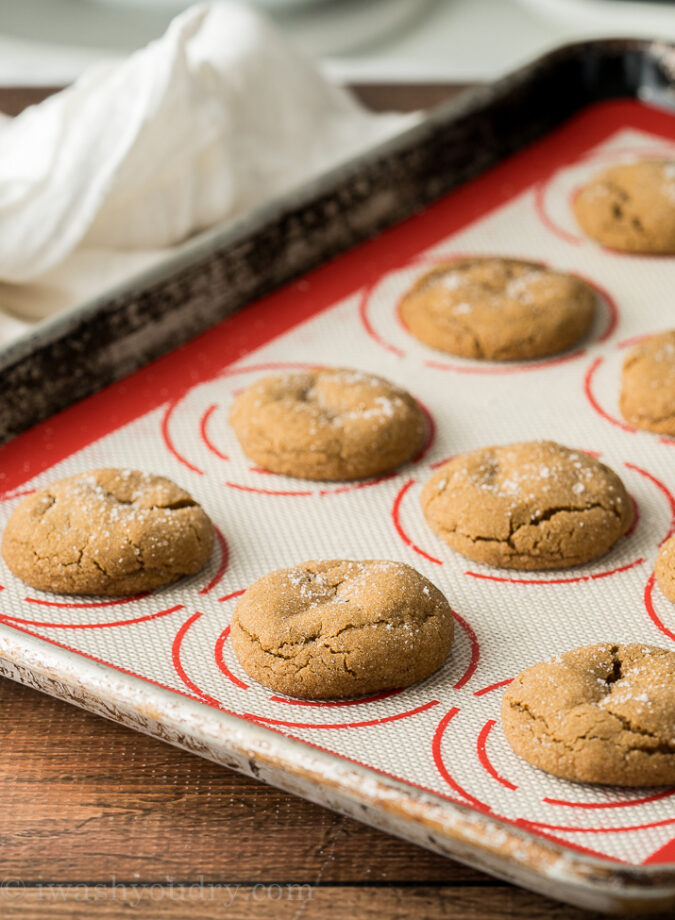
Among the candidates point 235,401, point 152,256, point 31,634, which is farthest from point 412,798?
point 152,256

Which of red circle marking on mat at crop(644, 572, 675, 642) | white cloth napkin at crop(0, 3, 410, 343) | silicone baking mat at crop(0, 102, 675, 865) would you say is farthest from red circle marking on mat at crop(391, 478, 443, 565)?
white cloth napkin at crop(0, 3, 410, 343)

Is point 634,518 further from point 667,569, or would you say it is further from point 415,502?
point 415,502

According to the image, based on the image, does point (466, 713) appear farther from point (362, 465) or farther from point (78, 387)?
point (78, 387)

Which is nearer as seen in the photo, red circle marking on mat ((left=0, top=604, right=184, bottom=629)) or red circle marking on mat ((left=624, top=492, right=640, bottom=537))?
red circle marking on mat ((left=0, top=604, right=184, bottom=629))

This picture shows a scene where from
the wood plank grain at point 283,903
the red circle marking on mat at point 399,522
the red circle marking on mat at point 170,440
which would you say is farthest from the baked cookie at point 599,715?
the red circle marking on mat at point 170,440

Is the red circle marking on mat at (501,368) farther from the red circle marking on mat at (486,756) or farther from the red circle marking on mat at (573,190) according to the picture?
the red circle marking on mat at (486,756)

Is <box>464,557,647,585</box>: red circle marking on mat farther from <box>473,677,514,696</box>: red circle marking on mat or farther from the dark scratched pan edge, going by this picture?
the dark scratched pan edge
